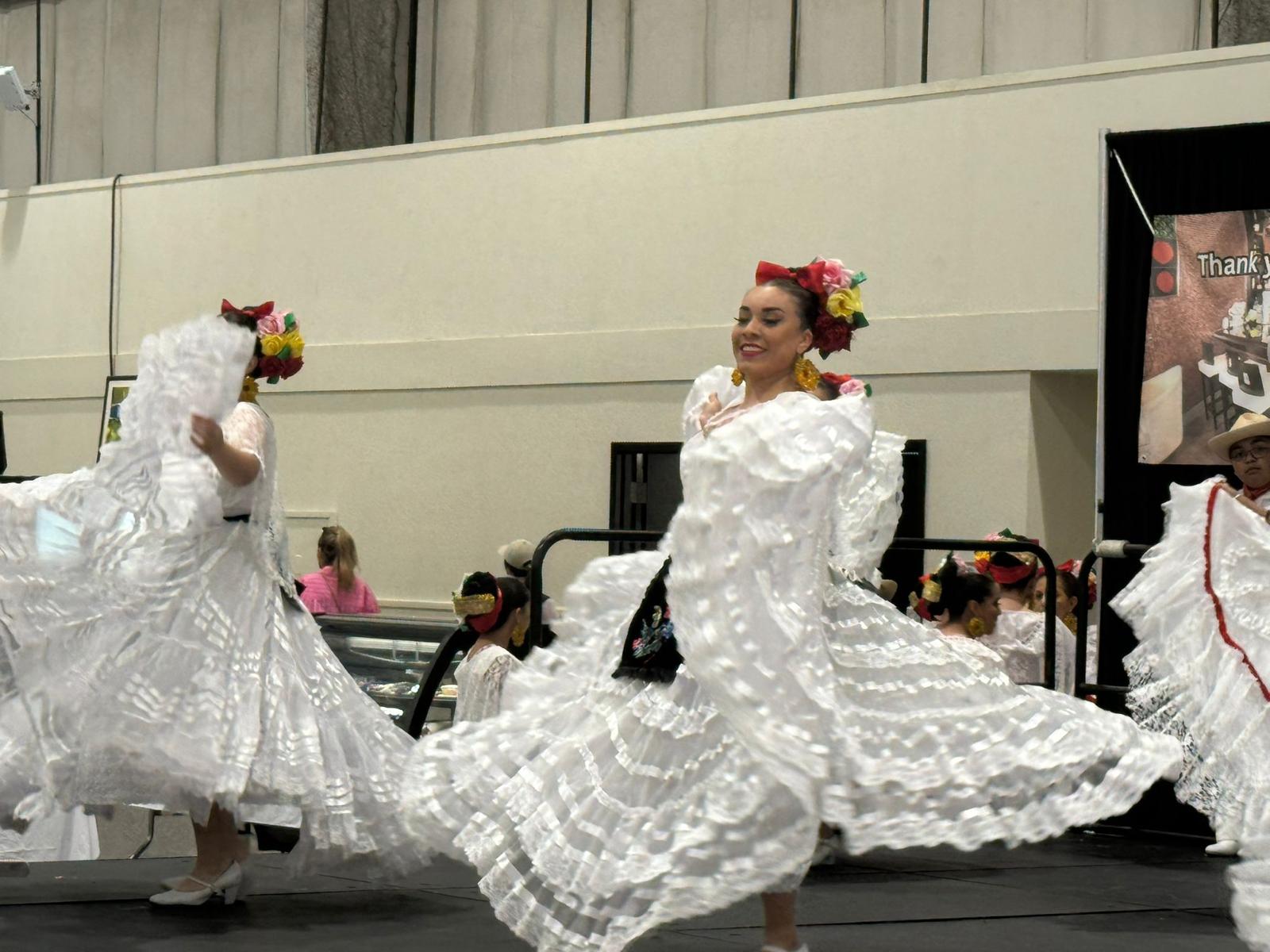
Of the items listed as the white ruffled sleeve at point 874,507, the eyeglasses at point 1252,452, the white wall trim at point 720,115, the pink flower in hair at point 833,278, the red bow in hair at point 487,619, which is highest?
the white wall trim at point 720,115

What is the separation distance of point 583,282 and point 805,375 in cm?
802

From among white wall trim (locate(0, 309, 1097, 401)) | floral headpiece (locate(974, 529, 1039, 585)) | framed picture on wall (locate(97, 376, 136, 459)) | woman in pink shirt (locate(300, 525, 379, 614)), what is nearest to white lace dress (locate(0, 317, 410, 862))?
floral headpiece (locate(974, 529, 1039, 585))

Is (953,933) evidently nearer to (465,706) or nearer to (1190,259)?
(465,706)

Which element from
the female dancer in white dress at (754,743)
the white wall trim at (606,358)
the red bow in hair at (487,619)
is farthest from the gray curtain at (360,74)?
the female dancer in white dress at (754,743)

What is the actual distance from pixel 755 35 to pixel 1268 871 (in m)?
9.03

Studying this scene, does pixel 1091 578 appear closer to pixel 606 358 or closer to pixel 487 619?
pixel 487 619

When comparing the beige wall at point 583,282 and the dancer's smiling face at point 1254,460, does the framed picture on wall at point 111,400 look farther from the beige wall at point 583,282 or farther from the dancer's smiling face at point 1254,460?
the dancer's smiling face at point 1254,460

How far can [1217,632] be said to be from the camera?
5.16m

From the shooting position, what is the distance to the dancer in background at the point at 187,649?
171 inches

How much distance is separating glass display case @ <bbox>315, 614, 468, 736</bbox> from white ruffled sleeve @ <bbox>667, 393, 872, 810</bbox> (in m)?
2.42

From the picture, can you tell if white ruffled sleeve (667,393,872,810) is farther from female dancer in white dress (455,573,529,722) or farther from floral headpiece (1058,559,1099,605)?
floral headpiece (1058,559,1099,605)

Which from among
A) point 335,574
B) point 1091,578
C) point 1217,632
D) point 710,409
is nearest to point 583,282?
point 335,574

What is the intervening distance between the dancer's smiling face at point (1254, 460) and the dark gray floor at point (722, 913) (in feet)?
3.95

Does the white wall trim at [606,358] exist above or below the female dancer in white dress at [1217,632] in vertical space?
above
